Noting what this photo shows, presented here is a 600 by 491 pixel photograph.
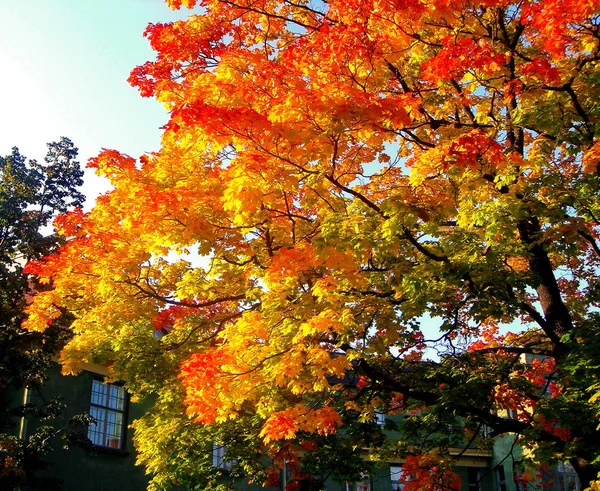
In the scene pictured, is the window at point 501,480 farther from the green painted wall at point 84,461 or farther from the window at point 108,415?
the window at point 108,415

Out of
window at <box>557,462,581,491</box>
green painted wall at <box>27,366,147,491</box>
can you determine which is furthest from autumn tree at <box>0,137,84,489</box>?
window at <box>557,462,581,491</box>

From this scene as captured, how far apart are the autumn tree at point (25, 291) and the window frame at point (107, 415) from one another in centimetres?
174

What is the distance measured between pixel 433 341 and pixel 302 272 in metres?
3.50

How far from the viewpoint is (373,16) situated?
384 inches

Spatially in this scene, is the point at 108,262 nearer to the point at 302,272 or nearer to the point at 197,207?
the point at 197,207

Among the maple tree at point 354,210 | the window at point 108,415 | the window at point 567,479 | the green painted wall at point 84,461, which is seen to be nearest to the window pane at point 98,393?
the window at point 108,415

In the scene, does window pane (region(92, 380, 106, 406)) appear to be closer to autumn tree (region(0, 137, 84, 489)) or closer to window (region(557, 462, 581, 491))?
autumn tree (region(0, 137, 84, 489))

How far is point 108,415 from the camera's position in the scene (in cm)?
1802

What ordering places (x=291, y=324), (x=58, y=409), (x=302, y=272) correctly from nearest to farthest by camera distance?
(x=291, y=324) → (x=302, y=272) → (x=58, y=409)

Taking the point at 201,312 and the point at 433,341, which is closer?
the point at 433,341

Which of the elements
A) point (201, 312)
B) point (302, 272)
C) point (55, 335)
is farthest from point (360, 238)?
point (55, 335)

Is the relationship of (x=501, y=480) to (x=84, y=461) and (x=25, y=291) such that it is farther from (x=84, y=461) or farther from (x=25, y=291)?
(x=25, y=291)

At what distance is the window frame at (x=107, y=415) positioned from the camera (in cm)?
1746

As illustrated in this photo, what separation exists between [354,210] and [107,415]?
11.4 m
